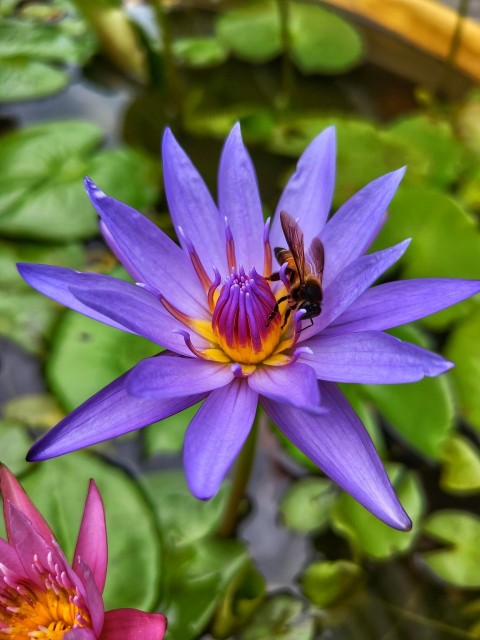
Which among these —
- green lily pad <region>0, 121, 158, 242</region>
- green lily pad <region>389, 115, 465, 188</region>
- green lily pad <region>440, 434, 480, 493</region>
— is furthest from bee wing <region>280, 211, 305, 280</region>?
green lily pad <region>389, 115, 465, 188</region>

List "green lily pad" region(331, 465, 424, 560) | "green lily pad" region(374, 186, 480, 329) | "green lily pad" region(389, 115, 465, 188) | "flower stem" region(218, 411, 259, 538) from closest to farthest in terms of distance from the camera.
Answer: "flower stem" region(218, 411, 259, 538) < "green lily pad" region(331, 465, 424, 560) < "green lily pad" region(374, 186, 480, 329) < "green lily pad" region(389, 115, 465, 188)

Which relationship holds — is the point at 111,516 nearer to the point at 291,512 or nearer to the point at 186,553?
the point at 186,553

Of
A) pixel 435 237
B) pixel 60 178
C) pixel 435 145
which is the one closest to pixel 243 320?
pixel 435 237

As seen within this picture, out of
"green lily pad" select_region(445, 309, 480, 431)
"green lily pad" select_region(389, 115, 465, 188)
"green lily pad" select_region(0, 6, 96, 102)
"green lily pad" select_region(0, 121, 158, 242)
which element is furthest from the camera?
"green lily pad" select_region(0, 6, 96, 102)

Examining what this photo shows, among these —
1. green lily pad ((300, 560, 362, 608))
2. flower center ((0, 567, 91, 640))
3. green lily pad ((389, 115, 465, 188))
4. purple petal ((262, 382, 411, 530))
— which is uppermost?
purple petal ((262, 382, 411, 530))

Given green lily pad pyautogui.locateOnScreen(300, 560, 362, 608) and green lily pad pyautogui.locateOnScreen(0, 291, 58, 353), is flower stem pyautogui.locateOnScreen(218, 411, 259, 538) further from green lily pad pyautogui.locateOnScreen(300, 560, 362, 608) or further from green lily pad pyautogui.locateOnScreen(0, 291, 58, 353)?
green lily pad pyautogui.locateOnScreen(0, 291, 58, 353)

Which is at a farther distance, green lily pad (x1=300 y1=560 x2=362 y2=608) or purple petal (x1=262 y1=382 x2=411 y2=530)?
green lily pad (x1=300 y1=560 x2=362 y2=608)

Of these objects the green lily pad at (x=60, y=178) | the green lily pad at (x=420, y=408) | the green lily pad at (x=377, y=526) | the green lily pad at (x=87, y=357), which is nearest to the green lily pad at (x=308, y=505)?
the green lily pad at (x=377, y=526)

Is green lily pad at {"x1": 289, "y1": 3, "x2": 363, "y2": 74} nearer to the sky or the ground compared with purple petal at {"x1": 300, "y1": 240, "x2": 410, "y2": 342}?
nearer to the ground
